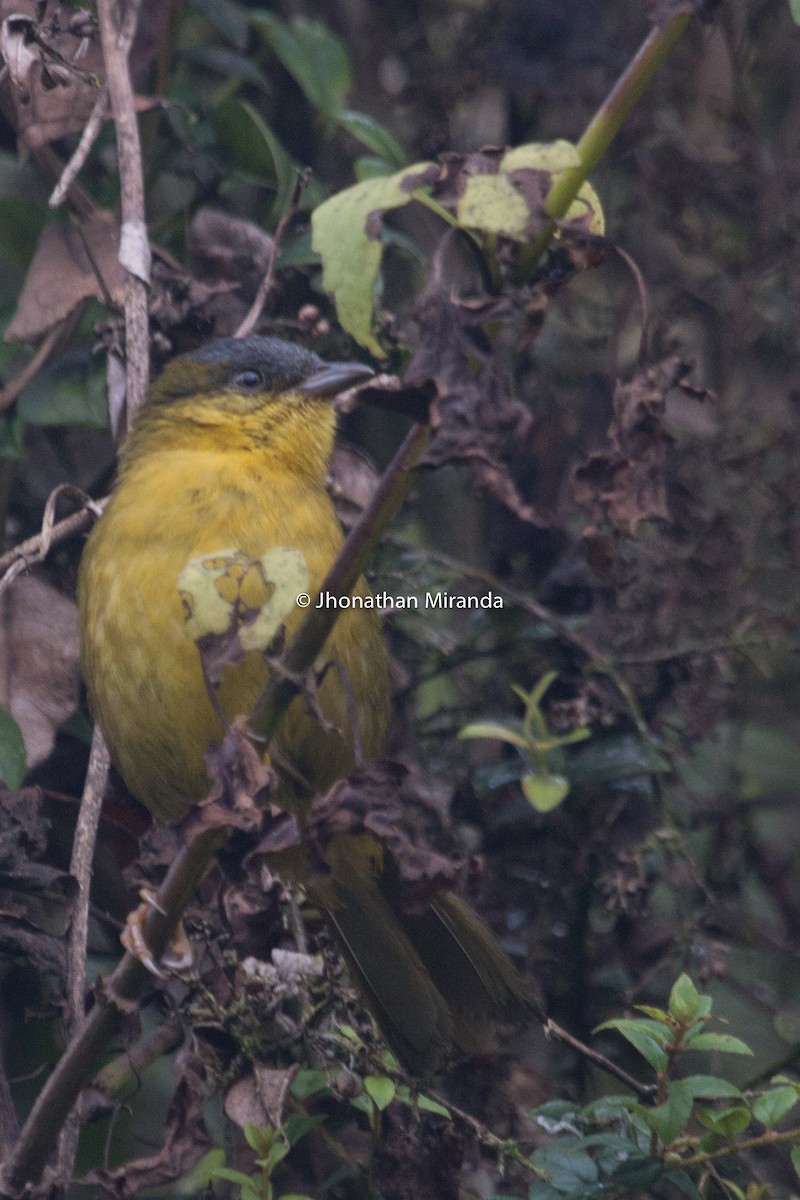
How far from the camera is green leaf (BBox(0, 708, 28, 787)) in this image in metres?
2.69

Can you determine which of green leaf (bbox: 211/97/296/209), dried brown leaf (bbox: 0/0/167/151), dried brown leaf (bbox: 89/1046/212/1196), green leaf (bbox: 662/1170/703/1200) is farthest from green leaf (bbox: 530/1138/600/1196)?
green leaf (bbox: 211/97/296/209)

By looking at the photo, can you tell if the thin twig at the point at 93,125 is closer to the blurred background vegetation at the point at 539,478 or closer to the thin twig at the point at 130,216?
the thin twig at the point at 130,216

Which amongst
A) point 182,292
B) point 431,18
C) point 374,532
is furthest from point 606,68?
point 374,532

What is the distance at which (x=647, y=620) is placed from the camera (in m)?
3.58

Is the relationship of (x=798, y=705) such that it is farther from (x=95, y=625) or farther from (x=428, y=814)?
(x=95, y=625)

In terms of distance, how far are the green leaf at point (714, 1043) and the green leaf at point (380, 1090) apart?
551 millimetres

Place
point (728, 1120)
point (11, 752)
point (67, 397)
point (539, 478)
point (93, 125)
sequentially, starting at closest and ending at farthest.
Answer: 1. point (728, 1120)
2. point (11, 752)
3. point (93, 125)
4. point (67, 397)
5. point (539, 478)

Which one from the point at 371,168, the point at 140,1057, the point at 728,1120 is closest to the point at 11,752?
the point at 140,1057

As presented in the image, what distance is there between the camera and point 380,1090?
241 centimetres

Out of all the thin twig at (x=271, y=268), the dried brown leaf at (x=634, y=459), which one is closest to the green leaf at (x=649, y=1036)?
the dried brown leaf at (x=634, y=459)

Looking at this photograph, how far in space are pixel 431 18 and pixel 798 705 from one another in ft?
7.81

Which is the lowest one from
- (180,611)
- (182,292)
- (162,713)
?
(162,713)

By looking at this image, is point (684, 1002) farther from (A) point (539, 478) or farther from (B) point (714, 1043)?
(A) point (539, 478)

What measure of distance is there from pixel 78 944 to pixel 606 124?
68.8 inches
